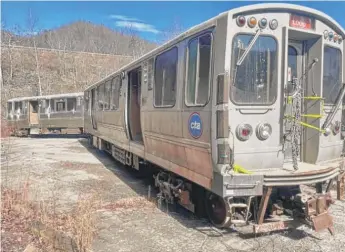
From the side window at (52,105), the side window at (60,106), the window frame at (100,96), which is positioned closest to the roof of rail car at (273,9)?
the window frame at (100,96)

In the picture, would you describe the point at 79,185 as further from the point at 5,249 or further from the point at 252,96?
the point at 252,96

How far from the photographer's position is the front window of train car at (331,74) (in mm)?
5438

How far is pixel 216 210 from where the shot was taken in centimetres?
529

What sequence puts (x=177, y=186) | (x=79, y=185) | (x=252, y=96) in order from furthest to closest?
1. (x=79, y=185)
2. (x=177, y=186)
3. (x=252, y=96)

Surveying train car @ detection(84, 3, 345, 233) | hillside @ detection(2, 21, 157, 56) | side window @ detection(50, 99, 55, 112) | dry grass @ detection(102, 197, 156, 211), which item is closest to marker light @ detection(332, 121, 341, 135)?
train car @ detection(84, 3, 345, 233)

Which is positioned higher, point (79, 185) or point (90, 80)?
point (90, 80)

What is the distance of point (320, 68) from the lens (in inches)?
208

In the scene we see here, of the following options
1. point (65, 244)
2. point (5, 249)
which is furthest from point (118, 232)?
point (5, 249)

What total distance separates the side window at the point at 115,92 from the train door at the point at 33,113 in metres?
18.0

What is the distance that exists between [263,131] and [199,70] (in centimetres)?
121

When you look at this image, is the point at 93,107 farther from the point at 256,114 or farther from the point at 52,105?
the point at 256,114

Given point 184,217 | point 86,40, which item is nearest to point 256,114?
point 184,217

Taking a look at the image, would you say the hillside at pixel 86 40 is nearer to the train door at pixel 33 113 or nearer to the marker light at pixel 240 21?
the train door at pixel 33 113

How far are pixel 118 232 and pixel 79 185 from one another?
11.9 feet
